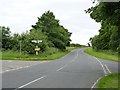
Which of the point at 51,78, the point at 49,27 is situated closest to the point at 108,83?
the point at 51,78

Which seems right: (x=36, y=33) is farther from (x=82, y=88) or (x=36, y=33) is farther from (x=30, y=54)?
(x=82, y=88)

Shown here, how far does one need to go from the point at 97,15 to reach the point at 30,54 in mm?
43513

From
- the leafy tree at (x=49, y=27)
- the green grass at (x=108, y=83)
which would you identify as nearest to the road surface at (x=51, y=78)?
the green grass at (x=108, y=83)

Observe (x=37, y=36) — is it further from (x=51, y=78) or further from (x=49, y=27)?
(x=51, y=78)

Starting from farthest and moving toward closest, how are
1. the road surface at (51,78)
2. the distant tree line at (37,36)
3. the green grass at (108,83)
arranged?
the distant tree line at (37,36)
the green grass at (108,83)
the road surface at (51,78)

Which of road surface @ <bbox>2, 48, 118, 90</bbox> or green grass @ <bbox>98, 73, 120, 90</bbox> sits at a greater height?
road surface @ <bbox>2, 48, 118, 90</bbox>

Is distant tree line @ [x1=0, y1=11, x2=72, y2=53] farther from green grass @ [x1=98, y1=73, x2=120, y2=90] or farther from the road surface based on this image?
green grass @ [x1=98, y1=73, x2=120, y2=90]

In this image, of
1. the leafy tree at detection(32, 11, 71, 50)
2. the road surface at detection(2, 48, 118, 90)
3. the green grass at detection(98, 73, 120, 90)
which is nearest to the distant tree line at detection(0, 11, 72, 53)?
the leafy tree at detection(32, 11, 71, 50)

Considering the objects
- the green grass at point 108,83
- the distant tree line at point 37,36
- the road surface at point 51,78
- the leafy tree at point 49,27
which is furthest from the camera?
the leafy tree at point 49,27

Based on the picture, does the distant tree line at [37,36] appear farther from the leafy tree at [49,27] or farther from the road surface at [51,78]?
the road surface at [51,78]

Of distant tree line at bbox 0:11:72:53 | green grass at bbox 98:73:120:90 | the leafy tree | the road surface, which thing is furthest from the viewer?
the leafy tree

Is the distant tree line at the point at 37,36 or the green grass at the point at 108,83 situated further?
the distant tree line at the point at 37,36

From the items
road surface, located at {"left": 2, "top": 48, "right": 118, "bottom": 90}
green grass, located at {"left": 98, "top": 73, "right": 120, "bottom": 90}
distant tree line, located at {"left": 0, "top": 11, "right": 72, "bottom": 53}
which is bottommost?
green grass, located at {"left": 98, "top": 73, "right": 120, "bottom": 90}

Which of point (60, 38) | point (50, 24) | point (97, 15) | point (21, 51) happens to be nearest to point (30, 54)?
point (21, 51)
